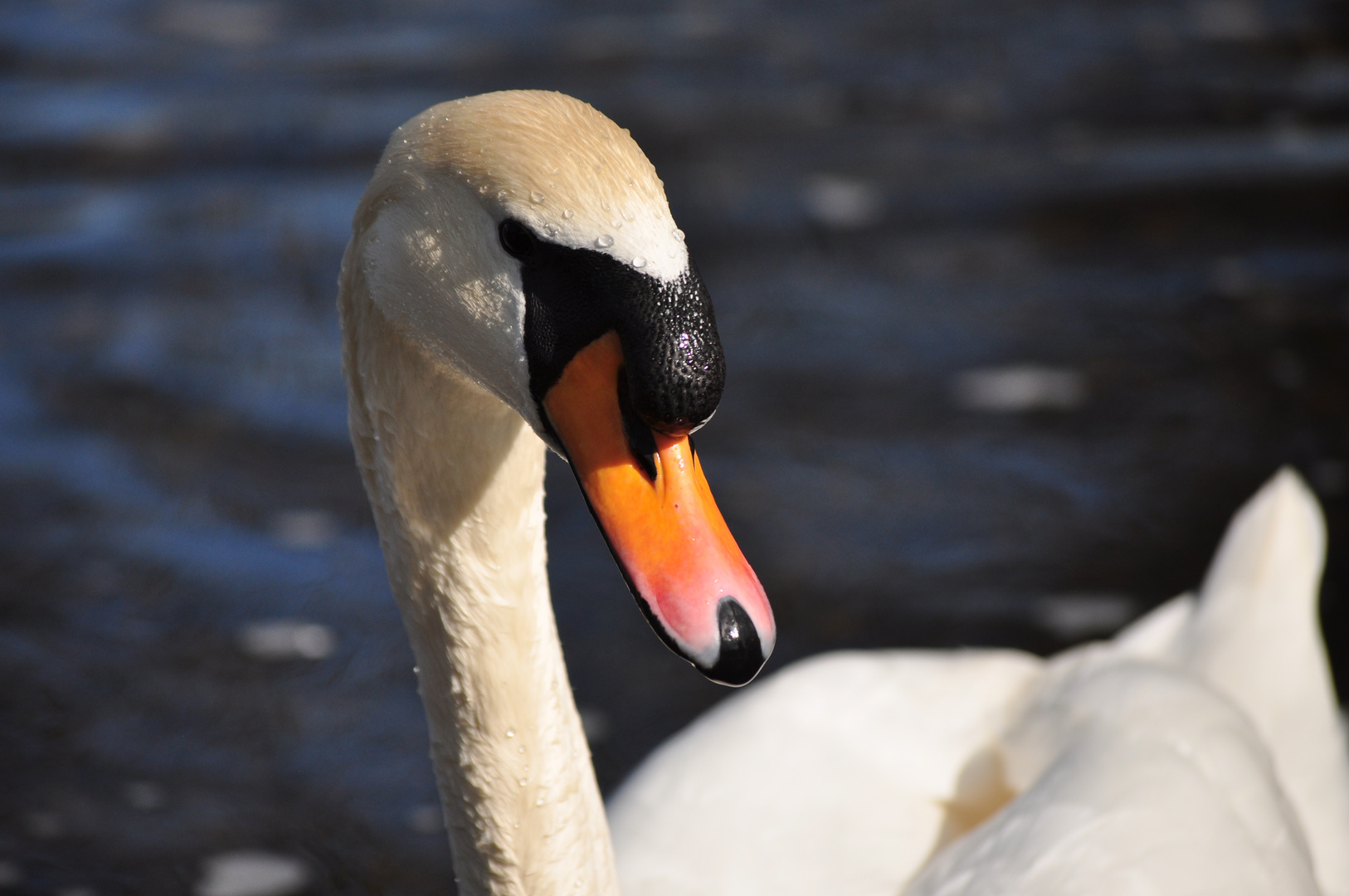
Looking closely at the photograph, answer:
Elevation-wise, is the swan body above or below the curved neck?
below

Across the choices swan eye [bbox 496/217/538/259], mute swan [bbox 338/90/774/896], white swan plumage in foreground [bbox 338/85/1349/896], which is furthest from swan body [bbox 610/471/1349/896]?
swan eye [bbox 496/217/538/259]

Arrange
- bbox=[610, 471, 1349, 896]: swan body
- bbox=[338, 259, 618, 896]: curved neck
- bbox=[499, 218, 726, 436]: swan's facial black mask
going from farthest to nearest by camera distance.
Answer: bbox=[610, 471, 1349, 896]: swan body
bbox=[338, 259, 618, 896]: curved neck
bbox=[499, 218, 726, 436]: swan's facial black mask

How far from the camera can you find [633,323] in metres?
1.57

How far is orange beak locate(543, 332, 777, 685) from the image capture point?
1625 mm

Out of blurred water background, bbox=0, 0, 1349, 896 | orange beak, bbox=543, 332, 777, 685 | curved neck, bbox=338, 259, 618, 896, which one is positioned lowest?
blurred water background, bbox=0, 0, 1349, 896

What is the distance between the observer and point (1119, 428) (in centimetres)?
509

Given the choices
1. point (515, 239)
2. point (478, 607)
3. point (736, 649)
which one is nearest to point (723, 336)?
point (478, 607)

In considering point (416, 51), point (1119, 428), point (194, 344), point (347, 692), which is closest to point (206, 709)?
point (347, 692)

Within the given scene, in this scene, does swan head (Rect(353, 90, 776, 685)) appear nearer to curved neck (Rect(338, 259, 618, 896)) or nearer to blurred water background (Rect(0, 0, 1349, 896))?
curved neck (Rect(338, 259, 618, 896))

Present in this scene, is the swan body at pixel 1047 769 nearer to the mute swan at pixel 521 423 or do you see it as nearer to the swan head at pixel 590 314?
the mute swan at pixel 521 423

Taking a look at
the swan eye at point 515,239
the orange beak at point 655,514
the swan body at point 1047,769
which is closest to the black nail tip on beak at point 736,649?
the orange beak at point 655,514

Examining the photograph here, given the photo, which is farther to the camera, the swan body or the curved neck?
the swan body

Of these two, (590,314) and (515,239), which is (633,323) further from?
(515,239)

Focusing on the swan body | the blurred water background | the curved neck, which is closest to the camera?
the curved neck
